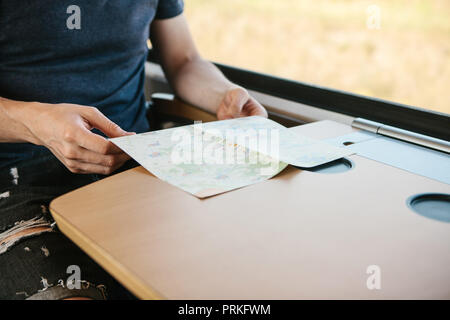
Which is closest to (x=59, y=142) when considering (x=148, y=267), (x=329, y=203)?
(x=148, y=267)

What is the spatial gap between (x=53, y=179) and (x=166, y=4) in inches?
27.4

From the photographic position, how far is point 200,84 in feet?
4.40

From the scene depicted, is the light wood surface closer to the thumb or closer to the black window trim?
the thumb

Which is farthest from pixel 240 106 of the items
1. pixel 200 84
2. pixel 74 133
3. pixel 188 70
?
pixel 74 133

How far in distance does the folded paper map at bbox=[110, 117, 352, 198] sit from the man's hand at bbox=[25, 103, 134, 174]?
0.13 feet

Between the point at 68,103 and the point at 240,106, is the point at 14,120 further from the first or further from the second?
the point at 240,106

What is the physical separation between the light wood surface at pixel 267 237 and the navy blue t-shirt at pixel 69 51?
1.54ft

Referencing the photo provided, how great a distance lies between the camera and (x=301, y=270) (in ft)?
1.63

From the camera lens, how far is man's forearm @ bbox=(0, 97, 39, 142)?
87 centimetres

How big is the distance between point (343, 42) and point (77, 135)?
1759mm

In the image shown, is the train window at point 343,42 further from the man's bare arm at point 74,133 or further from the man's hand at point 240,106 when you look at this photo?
the man's bare arm at point 74,133

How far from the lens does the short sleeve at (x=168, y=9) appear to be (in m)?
1.33

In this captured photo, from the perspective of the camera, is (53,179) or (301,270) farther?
(53,179)
